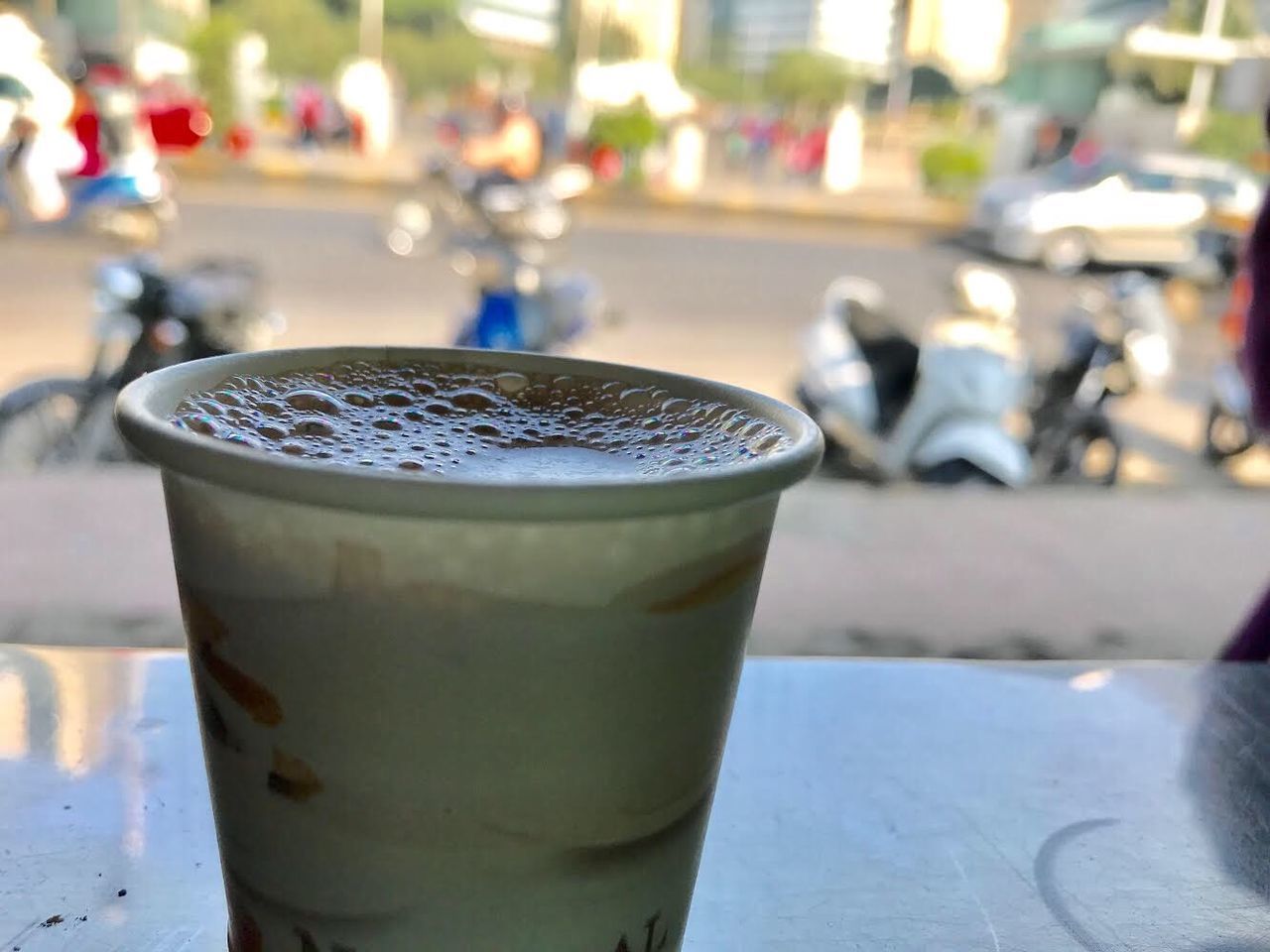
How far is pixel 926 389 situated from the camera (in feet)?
11.4

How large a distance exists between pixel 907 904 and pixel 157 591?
1.89 m

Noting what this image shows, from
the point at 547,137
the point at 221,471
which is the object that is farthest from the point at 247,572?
the point at 547,137

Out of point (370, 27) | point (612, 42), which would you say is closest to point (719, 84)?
point (612, 42)

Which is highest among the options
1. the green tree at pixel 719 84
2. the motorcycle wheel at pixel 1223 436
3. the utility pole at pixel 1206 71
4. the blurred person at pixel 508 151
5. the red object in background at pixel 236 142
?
the utility pole at pixel 1206 71

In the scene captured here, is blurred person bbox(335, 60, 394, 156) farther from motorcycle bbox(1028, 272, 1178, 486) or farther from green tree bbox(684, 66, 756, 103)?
green tree bbox(684, 66, 756, 103)

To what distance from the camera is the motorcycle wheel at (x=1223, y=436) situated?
474 cm

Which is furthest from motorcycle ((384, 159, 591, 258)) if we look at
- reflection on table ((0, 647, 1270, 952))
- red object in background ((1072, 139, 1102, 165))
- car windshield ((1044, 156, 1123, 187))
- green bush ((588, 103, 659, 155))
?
red object in background ((1072, 139, 1102, 165))

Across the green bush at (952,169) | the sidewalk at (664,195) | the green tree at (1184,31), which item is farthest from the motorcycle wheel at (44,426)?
the green tree at (1184,31)

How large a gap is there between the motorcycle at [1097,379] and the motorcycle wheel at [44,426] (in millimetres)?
3052

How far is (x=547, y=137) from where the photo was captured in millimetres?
16094

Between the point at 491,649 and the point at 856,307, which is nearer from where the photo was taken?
the point at 491,649

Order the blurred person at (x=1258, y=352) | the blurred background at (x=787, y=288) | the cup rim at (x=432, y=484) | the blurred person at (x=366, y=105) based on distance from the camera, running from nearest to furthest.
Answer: the cup rim at (x=432, y=484) < the blurred person at (x=1258, y=352) < the blurred background at (x=787, y=288) < the blurred person at (x=366, y=105)

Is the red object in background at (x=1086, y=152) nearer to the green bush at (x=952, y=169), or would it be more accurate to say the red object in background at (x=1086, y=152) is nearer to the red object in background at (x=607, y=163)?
the green bush at (x=952, y=169)

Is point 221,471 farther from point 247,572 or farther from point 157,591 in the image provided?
point 157,591
